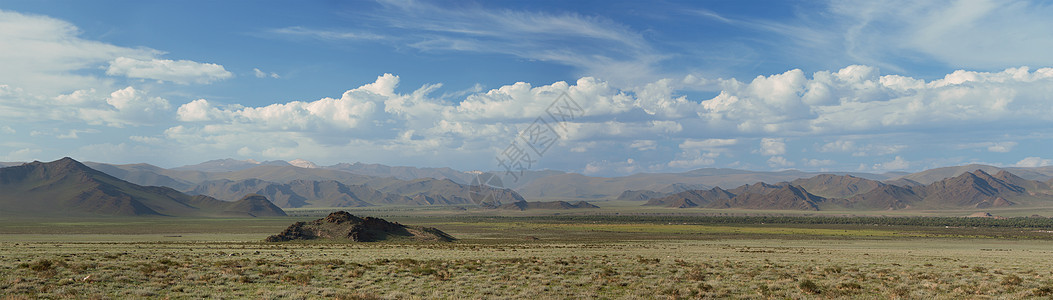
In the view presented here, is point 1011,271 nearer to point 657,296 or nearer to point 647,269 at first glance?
point 647,269

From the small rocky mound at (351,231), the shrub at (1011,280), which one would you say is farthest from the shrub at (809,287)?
the small rocky mound at (351,231)

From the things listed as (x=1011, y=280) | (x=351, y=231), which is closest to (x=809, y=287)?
(x=1011, y=280)

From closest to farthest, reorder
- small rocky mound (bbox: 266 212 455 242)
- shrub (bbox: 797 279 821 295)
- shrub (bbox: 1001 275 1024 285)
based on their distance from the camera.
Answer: shrub (bbox: 797 279 821 295) < shrub (bbox: 1001 275 1024 285) < small rocky mound (bbox: 266 212 455 242)

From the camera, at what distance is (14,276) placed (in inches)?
904

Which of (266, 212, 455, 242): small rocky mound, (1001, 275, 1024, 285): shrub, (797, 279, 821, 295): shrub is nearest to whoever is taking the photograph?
(797, 279, 821, 295): shrub

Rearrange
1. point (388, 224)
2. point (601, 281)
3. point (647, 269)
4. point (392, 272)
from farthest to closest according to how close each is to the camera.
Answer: point (388, 224) → point (647, 269) → point (392, 272) → point (601, 281)

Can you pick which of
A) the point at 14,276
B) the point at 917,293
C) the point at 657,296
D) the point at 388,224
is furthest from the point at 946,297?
the point at 388,224

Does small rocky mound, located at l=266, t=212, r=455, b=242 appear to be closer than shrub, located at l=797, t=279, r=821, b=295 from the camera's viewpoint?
No

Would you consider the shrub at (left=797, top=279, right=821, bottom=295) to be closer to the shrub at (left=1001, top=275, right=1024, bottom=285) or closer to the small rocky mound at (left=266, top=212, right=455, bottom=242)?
the shrub at (left=1001, top=275, right=1024, bottom=285)

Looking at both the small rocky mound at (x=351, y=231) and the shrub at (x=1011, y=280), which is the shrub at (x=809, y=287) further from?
the small rocky mound at (x=351, y=231)

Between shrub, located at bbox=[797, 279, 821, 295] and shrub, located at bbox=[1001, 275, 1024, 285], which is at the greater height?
shrub, located at bbox=[797, 279, 821, 295]

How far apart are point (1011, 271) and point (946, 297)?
15.0 meters

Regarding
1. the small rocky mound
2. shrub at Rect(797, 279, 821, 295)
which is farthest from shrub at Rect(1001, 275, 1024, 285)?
the small rocky mound

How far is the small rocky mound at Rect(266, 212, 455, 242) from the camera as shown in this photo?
7675 centimetres
